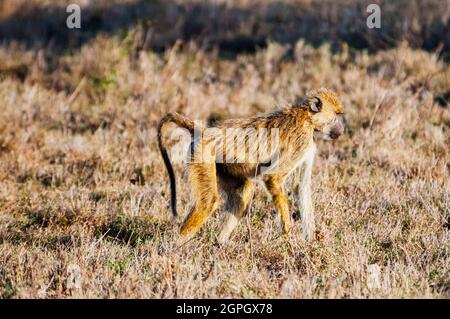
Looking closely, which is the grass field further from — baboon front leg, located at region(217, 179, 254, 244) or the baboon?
the baboon

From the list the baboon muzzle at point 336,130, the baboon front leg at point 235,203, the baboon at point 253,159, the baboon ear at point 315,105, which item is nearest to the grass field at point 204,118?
the baboon front leg at point 235,203

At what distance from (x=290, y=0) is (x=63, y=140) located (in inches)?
386

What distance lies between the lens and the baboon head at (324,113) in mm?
5906

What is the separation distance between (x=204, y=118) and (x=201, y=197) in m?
4.85

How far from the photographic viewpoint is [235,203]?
575 centimetres

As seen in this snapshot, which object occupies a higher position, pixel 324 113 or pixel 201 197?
pixel 324 113

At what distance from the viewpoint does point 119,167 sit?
26.1 feet

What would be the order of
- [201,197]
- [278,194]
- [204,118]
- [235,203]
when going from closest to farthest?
[201,197], [278,194], [235,203], [204,118]

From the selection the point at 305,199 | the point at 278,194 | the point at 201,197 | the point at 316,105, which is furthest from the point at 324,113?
the point at 201,197

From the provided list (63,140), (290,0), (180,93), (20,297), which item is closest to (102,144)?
(63,140)

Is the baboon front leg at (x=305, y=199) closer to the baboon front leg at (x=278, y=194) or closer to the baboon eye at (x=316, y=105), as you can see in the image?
the baboon front leg at (x=278, y=194)

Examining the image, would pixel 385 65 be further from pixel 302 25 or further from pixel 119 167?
pixel 119 167

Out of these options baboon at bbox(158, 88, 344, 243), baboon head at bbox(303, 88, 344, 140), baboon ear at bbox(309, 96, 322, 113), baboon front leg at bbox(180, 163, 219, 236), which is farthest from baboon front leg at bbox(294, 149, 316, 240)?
baboon front leg at bbox(180, 163, 219, 236)

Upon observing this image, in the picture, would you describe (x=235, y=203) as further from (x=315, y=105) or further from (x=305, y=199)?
(x=315, y=105)
